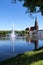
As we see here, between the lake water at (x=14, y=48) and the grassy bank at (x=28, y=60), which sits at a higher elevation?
the grassy bank at (x=28, y=60)

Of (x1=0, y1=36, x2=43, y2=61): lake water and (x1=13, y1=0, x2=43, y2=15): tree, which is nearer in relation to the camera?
(x1=13, y1=0, x2=43, y2=15): tree

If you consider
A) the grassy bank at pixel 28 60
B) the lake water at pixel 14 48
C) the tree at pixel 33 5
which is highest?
the tree at pixel 33 5

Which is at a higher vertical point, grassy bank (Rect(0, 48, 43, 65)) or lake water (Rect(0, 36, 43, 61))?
grassy bank (Rect(0, 48, 43, 65))

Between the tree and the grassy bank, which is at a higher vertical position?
the tree

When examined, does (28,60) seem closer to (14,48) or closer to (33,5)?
(33,5)

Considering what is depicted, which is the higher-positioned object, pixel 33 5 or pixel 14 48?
pixel 33 5

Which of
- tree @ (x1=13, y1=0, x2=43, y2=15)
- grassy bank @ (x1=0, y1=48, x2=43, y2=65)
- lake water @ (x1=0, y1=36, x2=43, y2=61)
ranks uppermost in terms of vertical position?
tree @ (x1=13, y1=0, x2=43, y2=15)

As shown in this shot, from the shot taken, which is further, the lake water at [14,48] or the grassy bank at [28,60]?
the lake water at [14,48]

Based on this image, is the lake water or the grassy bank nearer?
the grassy bank

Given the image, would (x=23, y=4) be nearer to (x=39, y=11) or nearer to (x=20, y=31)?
(x=39, y=11)

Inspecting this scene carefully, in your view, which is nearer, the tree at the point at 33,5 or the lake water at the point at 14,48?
the tree at the point at 33,5

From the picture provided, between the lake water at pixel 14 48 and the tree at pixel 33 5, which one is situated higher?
the tree at pixel 33 5

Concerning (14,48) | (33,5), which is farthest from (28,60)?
(14,48)

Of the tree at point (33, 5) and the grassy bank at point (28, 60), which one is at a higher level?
the tree at point (33, 5)
